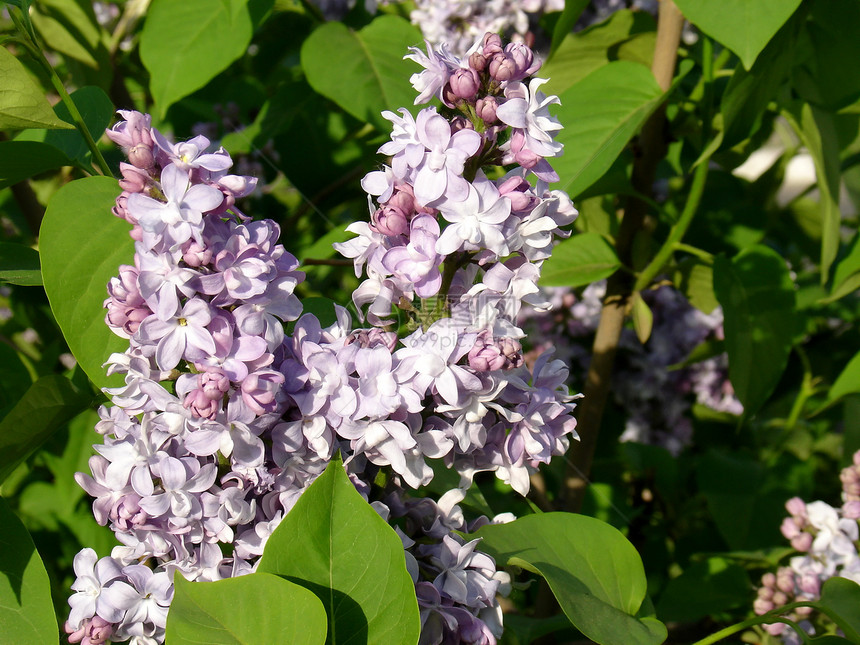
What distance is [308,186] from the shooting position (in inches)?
64.9

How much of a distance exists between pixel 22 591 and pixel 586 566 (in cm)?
47

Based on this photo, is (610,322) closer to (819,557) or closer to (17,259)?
(819,557)

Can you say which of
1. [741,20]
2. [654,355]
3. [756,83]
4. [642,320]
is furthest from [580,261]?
[654,355]

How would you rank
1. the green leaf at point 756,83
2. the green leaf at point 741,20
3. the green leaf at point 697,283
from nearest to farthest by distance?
the green leaf at point 741,20
the green leaf at point 756,83
the green leaf at point 697,283

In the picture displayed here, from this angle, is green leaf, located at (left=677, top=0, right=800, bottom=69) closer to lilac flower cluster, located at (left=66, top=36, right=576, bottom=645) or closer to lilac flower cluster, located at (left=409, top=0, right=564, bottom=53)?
lilac flower cluster, located at (left=66, top=36, right=576, bottom=645)

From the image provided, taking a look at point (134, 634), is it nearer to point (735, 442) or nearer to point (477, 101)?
point (477, 101)

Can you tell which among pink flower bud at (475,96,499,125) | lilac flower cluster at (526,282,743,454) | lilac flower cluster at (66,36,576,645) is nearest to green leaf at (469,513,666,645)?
lilac flower cluster at (66,36,576,645)

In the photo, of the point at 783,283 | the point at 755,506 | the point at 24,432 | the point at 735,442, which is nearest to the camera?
the point at 24,432

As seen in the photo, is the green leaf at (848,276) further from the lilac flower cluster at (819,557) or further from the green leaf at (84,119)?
the green leaf at (84,119)

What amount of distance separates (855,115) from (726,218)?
0.29m

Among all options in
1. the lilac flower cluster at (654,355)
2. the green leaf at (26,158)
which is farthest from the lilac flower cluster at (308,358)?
the lilac flower cluster at (654,355)

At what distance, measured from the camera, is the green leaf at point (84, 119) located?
2.82 feet

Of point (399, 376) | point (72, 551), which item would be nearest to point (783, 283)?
point (399, 376)

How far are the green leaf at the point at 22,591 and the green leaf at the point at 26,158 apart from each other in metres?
0.31
